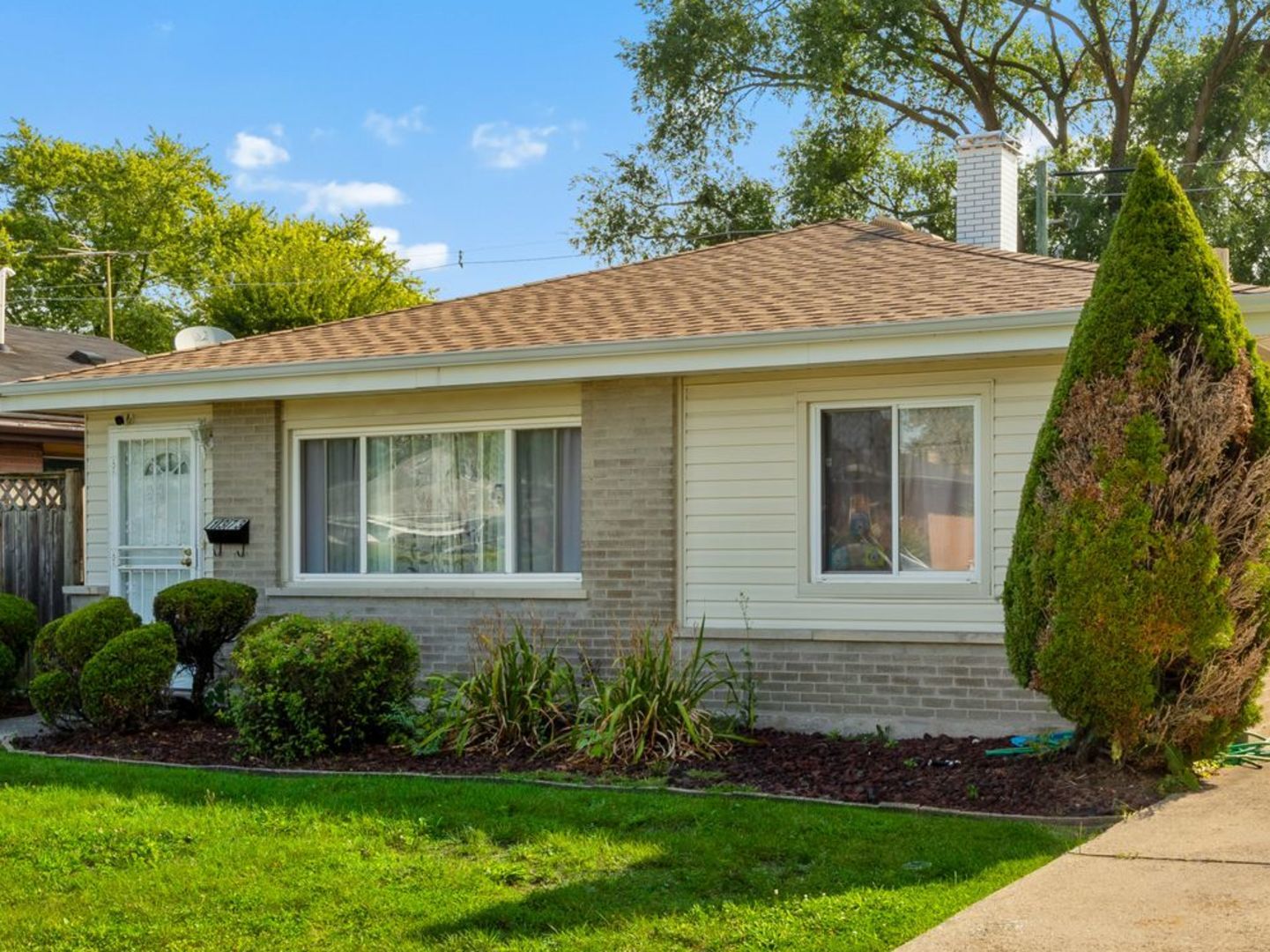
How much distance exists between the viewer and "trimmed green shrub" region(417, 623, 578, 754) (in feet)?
31.0

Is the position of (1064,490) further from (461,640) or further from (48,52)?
(48,52)

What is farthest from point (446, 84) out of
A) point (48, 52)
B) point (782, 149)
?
point (48, 52)

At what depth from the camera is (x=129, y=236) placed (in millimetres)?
44625

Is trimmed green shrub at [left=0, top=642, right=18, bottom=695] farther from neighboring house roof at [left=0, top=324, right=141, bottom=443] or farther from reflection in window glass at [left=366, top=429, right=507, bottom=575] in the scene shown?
neighboring house roof at [left=0, top=324, right=141, bottom=443]

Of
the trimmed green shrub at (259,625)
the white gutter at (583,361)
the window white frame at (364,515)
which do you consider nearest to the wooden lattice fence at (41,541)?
the white gutter at (583,361)

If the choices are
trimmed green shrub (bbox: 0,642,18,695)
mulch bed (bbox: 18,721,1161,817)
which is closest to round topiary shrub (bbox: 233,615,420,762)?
mulch bed (bbox: 18,721,1161,817)

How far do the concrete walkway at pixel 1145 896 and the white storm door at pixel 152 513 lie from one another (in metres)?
8.47

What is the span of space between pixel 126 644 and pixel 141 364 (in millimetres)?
3242

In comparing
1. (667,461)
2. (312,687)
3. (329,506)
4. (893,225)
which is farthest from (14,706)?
(893,225)

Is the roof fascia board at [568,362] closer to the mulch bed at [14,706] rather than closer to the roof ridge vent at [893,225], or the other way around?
the mulch bed at [14,706]

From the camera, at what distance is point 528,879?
6.18 m

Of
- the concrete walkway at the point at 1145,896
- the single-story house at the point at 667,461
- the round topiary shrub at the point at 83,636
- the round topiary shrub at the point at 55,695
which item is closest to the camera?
the concrete walkway at the point at 1145,896

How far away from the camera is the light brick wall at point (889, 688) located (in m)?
9.49

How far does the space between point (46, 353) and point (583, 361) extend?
13823mm
